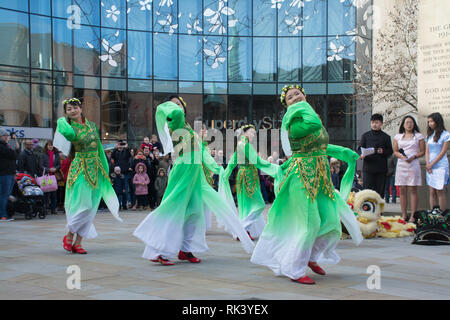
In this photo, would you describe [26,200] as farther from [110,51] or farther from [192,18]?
[192,18]

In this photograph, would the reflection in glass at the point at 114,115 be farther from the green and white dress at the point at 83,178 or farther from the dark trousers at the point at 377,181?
the green and white dress at the point at 83,178

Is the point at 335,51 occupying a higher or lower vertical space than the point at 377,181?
higher

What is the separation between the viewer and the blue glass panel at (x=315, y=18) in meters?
30.1

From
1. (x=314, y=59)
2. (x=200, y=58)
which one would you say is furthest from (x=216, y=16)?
(x=314, y=59)

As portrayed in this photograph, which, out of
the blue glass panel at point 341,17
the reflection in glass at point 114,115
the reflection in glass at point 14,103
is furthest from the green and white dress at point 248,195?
the blue glass panel at point 341,17

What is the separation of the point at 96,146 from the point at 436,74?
22.4 feet

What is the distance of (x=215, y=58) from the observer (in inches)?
1187

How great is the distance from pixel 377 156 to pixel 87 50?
2096 cm

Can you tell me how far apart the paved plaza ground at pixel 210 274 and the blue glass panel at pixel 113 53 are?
827 inches

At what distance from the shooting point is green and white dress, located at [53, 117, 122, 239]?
7.30 m

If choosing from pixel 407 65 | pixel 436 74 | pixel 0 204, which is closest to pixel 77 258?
pixel 0 204

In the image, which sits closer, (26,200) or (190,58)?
(26,200)

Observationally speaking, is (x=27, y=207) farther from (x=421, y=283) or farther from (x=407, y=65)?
(x=407, y=65)

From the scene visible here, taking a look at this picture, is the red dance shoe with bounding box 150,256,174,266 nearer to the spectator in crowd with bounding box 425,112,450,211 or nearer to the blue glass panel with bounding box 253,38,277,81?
the spectator in crowd with bounding box 425,112,450,211
